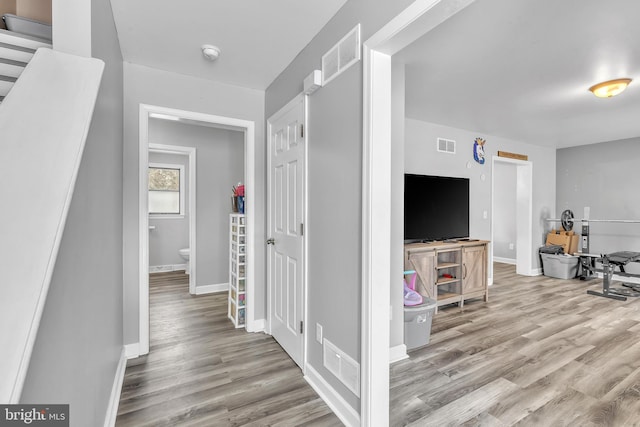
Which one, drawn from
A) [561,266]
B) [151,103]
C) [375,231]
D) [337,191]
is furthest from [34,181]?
[561,266]

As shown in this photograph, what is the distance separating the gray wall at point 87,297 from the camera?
2.44 feet

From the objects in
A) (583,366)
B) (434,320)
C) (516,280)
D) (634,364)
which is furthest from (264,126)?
(516,280)

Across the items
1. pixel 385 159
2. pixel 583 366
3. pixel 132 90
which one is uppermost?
pixel 132 90

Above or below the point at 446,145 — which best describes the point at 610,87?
above

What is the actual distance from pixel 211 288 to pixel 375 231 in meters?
3.56

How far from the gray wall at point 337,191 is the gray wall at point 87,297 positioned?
4.02ft

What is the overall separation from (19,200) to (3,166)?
90mm

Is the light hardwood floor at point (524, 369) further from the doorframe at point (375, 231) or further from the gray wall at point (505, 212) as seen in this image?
the gray wall at point (505, 212)

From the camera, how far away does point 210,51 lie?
2305 mm

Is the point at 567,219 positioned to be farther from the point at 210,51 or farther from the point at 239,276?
the point at 210,51

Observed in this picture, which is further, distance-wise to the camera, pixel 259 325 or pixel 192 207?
pixel 192 207

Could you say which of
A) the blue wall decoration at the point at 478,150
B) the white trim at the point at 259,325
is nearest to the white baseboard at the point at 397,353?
the white trim at the point at 259,325

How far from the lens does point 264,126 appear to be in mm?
3092

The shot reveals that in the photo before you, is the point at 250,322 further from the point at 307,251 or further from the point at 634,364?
the point at 634,364
